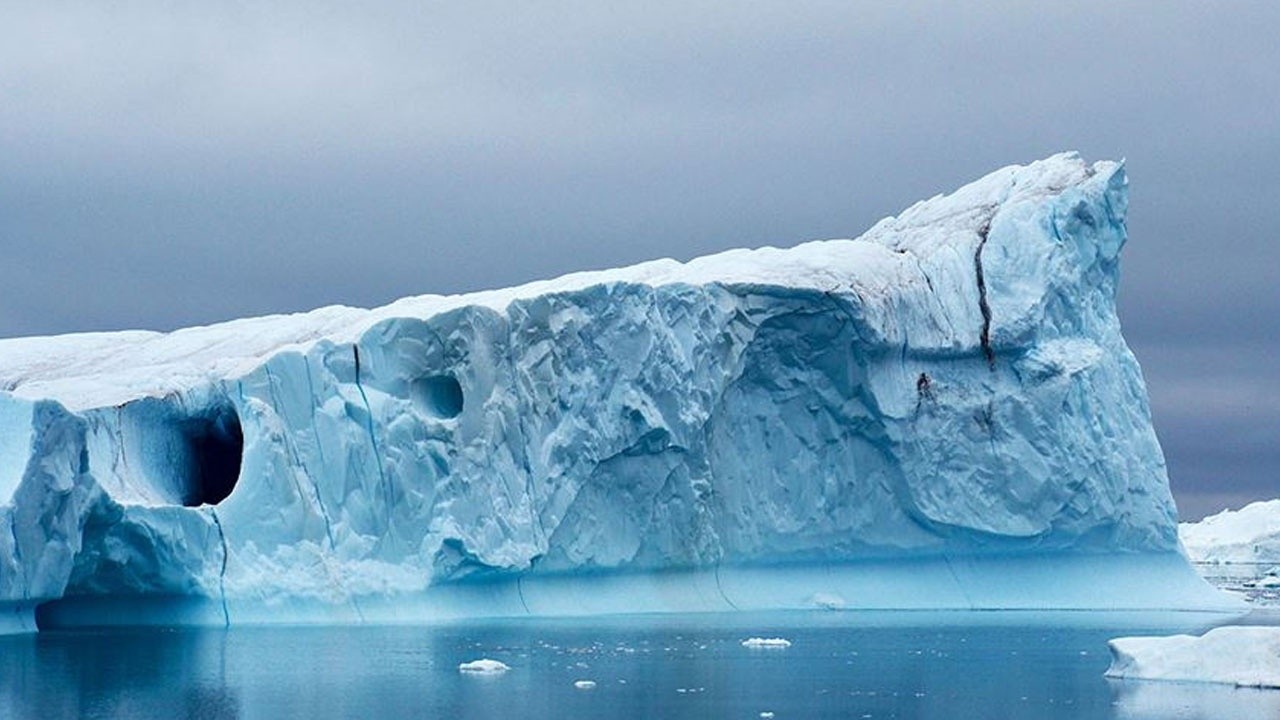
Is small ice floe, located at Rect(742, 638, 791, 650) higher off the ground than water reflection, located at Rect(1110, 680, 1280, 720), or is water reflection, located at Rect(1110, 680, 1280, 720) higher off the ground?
small ice floe, located at Rect(742, 638, 791, 650)

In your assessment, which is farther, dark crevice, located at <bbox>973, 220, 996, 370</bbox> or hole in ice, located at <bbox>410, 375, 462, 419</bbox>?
dark crevice, located at <bbox>973, 220, 996, 370</bbox>

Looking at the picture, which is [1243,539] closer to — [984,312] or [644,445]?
[984,312]

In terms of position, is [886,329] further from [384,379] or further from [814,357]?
[384,379]

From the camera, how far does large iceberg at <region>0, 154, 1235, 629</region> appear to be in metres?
22.6

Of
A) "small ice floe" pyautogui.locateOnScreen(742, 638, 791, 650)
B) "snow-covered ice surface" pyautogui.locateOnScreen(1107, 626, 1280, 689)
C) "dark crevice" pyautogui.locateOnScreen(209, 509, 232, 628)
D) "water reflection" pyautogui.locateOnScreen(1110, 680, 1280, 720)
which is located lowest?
"water reflection" pyautogui.locateOnScreen(1110, 680, 1280, 720)

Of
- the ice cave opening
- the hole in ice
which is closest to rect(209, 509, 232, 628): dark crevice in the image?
the ice cave opening

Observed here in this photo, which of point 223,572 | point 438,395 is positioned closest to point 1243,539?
point 438,395

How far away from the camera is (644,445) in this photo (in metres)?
25.0

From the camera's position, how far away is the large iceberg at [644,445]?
2256 centimetres

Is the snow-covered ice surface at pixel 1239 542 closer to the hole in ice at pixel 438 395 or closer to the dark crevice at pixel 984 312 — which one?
the dark crevice at pixel 984 312

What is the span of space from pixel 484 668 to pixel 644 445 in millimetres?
6990

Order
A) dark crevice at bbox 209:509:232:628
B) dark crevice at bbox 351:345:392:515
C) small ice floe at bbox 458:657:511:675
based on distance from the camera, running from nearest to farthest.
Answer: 1. small ice floe at bbox 458:657:511:675
2. dark crevice at bbox 209:509:232:628
3. dark crevice at bbox 351:345:392:515

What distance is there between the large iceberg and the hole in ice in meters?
0.04

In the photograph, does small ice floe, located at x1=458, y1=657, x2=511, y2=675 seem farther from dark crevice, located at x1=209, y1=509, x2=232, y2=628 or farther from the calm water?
dark crevice, located at x1=209, y1=509, x2=232, y2=628
